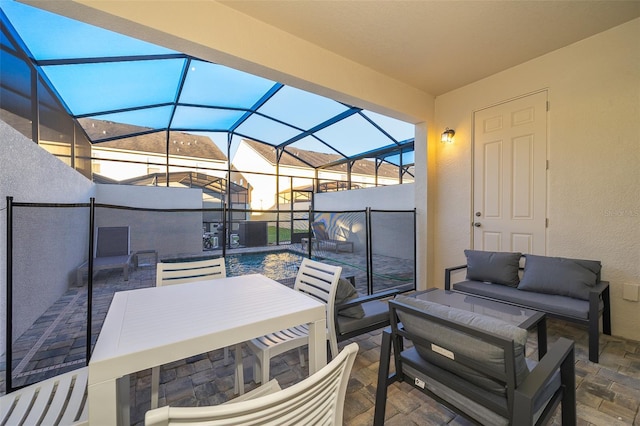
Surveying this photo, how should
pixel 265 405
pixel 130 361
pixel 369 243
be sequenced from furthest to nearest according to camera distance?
pixel 369 243 < pixel 130 361 < pixel 265 405

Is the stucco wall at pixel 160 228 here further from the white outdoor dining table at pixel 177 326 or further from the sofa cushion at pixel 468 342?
the sofa cushion at pixel 468 342

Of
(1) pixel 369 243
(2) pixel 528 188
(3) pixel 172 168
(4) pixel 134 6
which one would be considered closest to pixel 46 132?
(4) pixel 134 6

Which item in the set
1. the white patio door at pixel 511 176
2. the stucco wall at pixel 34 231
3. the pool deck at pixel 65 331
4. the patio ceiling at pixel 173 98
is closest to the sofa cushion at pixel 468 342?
the pool deck at pixel 65 331

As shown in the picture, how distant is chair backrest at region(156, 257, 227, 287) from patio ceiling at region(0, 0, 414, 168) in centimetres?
232

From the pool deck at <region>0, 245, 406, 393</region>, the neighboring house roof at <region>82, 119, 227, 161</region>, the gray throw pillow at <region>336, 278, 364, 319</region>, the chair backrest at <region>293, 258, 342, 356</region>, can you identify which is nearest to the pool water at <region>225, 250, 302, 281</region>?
the pool deck at <region>0, 245, 406, 393</region>

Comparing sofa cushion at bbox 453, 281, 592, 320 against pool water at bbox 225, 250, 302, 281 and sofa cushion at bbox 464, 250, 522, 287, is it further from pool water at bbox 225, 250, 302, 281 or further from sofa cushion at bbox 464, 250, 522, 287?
pool water at bbox 225, 250, 302, 281

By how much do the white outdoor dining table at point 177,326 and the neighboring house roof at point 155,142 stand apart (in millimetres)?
6338

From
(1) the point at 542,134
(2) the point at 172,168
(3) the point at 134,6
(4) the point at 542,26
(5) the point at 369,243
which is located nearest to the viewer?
(3) the point at 134,6

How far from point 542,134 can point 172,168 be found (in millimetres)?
7690

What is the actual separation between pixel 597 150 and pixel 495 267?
5.16ft

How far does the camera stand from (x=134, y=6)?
1866 mm

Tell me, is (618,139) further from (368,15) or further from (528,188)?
(368,15)

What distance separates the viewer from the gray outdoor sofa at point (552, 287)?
223 centimetres

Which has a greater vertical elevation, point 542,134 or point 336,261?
point 542,134
